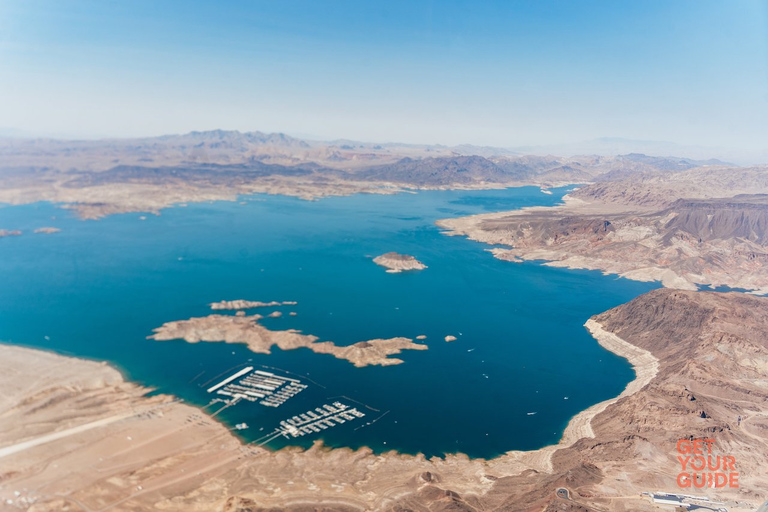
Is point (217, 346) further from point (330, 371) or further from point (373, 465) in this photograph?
point (373, 465)

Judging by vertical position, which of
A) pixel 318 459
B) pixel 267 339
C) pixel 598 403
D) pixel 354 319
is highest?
pixel 354 319

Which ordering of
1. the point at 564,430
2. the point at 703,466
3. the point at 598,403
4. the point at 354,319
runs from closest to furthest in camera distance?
the point at 703,466
the point at 564,430
the point at 598,403
the point at 354,319

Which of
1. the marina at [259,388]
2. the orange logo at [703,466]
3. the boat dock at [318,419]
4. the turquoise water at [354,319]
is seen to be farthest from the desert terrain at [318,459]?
the marina at [259,388]

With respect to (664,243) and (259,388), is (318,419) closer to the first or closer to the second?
(259,388)

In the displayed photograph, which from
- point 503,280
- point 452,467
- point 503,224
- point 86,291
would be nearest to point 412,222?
point 503,224

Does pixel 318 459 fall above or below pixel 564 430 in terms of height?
below

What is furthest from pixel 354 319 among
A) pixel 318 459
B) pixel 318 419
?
pixel 318 459

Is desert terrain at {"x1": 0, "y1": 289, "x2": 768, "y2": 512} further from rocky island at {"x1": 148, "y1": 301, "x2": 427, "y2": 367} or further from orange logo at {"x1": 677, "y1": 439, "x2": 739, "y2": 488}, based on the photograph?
rocky island at {"x1": 148, "y1": 301, "x2": 427, "y2": 367}
